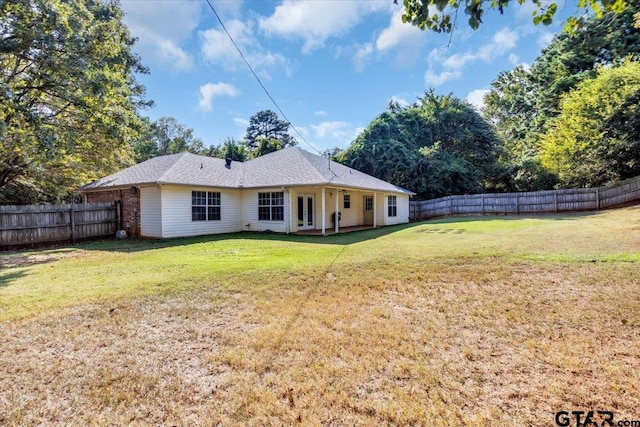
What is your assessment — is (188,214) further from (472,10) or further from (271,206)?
(472,10)

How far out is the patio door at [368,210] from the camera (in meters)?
21.0

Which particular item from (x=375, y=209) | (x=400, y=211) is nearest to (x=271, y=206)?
(x=375, y=209)

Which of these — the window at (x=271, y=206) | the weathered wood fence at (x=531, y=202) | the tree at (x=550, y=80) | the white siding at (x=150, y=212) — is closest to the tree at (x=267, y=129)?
the tree at (x=550, y=80)

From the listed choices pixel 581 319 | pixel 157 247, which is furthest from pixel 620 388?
pixel 157 247

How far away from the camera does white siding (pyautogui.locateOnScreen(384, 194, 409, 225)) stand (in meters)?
20.2

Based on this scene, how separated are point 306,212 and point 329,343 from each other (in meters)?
12.9

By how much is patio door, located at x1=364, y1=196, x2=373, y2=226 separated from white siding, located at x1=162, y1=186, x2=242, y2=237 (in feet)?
27.7

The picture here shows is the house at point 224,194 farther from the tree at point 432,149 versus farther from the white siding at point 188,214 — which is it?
the tree at point 432,149

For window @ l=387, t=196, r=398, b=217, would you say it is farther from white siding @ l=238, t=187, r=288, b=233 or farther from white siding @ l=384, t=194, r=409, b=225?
white siding @ l=238, t=187, r=288, b=233

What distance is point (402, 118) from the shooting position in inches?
1078

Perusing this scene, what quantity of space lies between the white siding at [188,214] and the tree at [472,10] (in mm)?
12455

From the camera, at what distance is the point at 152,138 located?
3894 centimetres

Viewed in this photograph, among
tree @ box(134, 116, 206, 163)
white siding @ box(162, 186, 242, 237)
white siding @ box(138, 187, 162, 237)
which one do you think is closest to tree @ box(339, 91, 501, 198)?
white siding @ box(162, 186, 242, 237)

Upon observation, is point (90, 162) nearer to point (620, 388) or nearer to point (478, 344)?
point (478, 344)
